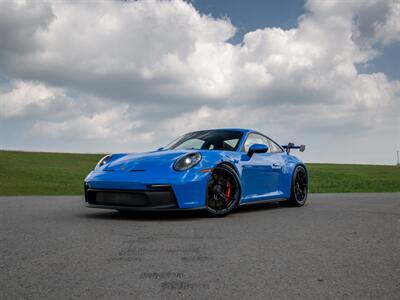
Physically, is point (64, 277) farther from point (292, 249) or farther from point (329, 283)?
point (292, 249)

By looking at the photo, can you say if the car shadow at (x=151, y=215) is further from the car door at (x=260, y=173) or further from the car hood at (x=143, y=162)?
the car hood at (x=143, y=162)

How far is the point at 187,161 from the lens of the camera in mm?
6793

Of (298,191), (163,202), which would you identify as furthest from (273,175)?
(163,202)

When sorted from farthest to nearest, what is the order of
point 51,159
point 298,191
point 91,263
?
point 51,159, point 298,191, point 91,263

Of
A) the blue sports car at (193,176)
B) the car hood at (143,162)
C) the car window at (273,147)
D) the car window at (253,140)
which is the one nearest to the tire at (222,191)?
the blue sports car at (193,176)

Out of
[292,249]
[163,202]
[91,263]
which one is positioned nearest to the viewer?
[91,263]

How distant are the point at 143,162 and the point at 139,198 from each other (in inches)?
21.4

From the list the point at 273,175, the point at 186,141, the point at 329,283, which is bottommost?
the point at 329,283

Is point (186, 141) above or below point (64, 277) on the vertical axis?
above

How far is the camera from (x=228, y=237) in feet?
16.7

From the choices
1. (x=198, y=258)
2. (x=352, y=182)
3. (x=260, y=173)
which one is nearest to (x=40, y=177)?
(x=352, y=182)

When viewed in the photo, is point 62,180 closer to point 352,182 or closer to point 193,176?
point 352,182

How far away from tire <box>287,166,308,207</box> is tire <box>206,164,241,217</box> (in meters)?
2.07

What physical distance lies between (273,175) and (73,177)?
16.2 meters
